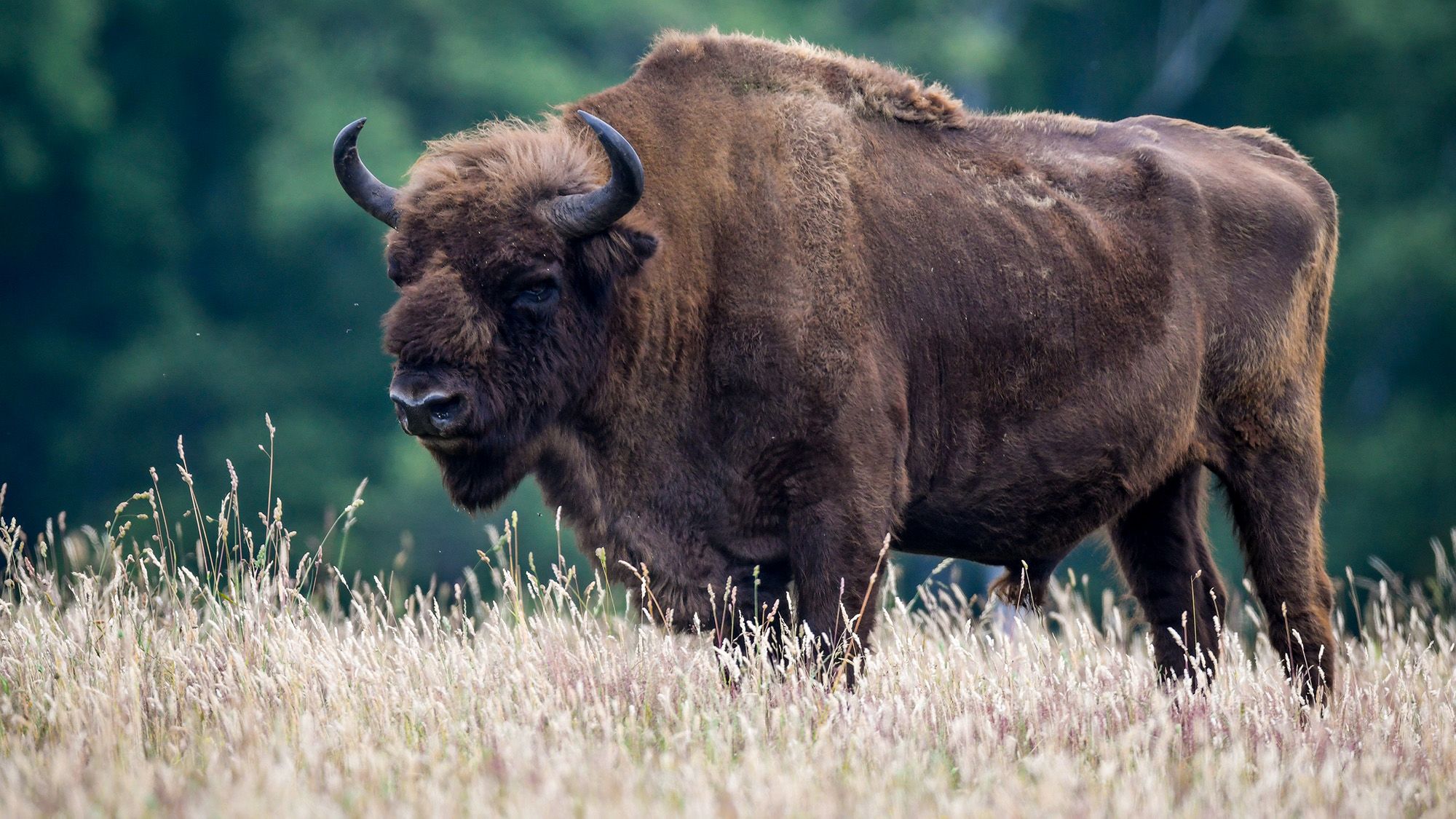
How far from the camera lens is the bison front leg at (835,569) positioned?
528cm

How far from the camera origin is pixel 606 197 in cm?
531

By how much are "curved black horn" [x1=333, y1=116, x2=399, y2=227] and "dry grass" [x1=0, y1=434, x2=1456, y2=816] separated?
138 cm

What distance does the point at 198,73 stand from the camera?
21484 mm

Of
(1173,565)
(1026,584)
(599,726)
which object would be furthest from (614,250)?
(1173,565)

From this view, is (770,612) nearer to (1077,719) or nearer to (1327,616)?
(1077,719)

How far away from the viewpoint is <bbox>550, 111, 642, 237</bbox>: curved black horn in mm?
5191

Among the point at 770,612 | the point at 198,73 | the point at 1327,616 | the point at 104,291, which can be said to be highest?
the point at 198,73

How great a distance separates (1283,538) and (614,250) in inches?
132

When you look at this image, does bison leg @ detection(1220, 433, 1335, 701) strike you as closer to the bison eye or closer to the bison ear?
the bison ear

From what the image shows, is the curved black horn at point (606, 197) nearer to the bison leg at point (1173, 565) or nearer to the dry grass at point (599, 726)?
the dry grass at point (599, 726)

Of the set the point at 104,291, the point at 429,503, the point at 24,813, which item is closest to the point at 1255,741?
the point at 24,813

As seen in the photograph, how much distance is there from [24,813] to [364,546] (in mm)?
16462

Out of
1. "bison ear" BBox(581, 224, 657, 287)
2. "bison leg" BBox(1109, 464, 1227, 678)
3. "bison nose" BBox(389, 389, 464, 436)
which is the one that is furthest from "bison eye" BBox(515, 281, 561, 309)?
"bison leg" BBox(1109, 464, 1227, 678)

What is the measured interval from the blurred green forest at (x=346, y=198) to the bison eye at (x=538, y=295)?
1301cm
